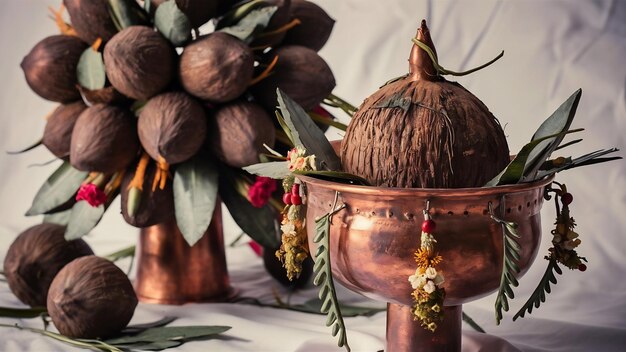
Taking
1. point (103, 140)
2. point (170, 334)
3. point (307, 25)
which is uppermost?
point (307, 25)

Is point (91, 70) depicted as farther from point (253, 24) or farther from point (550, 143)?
point (550, 143)

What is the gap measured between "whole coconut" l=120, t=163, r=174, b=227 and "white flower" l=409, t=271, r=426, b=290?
1.44 feet

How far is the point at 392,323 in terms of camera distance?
90 cm

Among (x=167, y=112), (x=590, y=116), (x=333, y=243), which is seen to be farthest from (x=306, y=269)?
(x=590, y=116)

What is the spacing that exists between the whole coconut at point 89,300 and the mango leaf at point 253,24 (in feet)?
1.04

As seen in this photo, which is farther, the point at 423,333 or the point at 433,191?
the point at 423,333

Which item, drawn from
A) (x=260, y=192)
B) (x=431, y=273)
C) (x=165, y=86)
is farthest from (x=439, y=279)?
(x=165, y=86)

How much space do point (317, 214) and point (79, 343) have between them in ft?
1.11

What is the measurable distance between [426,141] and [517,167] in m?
0.08

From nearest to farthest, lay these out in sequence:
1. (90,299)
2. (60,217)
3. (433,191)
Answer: (433,191)
(90,299)
(60,217)

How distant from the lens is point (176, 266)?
1187 mm

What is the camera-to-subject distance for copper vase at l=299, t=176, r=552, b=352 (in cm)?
77

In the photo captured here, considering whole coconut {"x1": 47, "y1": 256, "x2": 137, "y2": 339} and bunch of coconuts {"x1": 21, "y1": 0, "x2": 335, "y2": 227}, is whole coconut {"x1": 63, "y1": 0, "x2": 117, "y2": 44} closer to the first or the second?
bunch of coconuts {"x1": 21, "y1": 0, "x2": 335, "y2": 227}

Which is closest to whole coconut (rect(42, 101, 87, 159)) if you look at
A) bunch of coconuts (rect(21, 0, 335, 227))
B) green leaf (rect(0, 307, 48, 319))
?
bunch of coconuts (rect(21, 0, 335, 227))
